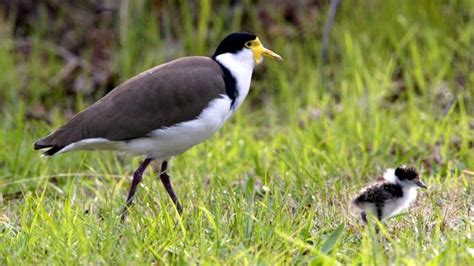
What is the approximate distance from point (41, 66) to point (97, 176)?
3351 mm

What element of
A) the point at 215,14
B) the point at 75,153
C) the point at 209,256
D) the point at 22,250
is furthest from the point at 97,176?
the point at 215,14

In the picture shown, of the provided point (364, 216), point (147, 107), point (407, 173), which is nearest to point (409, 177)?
point (407, 173)

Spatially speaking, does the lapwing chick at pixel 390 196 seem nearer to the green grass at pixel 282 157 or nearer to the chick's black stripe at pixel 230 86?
the green grass at pixel 282 157

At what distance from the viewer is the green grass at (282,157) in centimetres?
465

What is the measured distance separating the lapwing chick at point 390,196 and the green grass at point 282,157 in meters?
0.07

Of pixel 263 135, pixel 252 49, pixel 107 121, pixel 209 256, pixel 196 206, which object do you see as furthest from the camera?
pixel 263 135

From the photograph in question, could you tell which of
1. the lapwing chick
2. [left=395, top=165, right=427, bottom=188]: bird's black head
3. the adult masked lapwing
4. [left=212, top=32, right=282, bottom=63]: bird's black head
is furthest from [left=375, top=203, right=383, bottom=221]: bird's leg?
[left=212, top=32, right=282, bottom=63]: bird's black head

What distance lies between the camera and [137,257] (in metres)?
4.46

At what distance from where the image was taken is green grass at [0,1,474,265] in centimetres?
465

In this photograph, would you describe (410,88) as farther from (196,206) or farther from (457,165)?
(196,206)

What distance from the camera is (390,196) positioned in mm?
5305

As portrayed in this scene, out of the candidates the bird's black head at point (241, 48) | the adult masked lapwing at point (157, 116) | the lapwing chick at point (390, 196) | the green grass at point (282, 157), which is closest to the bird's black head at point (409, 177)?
the lapwing chick at point (390, 196)

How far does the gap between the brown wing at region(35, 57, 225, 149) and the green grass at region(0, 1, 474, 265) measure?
222 millimetres

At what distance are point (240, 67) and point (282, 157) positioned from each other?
628 mm
